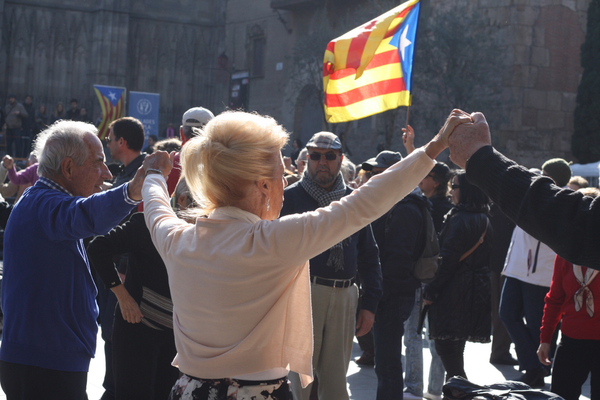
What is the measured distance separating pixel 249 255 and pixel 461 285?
3.74 meters

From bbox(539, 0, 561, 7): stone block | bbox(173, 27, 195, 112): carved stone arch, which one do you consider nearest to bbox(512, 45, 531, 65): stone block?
bbox(539, 0, 561, 7): stone block

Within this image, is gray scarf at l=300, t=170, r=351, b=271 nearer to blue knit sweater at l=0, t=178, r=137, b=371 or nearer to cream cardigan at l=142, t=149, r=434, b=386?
blue knit sweater at l=0, t=178, r=137, b=371

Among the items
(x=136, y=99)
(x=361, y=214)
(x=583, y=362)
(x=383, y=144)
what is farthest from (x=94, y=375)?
(x=383, y=144)

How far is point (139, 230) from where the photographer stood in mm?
4016

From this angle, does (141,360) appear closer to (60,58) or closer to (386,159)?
(386,159)

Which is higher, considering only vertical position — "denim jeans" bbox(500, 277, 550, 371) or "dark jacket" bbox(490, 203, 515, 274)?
"dark jacket" bbox(490, 203, 515, 274)

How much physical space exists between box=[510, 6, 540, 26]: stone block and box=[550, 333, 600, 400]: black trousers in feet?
62.5

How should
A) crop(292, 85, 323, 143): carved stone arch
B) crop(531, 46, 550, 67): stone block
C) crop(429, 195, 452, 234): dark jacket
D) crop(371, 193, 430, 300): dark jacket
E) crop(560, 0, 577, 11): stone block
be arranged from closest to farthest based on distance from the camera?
crop(371, 193, 430, 300): dark jacket < crop(429, 195, 452, 234): dark jacket < crop(531, 46, 550, 67): stone block < crop(560, 0, 577, 11): stone block < crop(292, 85, 323, 143): carved stone arch

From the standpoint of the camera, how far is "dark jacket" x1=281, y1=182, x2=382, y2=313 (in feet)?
14.7

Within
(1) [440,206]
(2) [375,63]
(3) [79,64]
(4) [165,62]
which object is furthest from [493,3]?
(3) [79,64]

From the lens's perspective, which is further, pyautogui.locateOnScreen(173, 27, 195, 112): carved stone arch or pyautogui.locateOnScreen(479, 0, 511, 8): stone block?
pyautogui.locateOnScreen(173, 27, 195, 112): carved stone arch

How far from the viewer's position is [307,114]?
30.1 m

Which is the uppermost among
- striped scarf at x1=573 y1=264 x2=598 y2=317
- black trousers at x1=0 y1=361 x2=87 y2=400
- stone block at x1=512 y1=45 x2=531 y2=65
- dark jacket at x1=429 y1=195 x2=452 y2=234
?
stone block at x1=512 y1=45 x2=531 y2=65

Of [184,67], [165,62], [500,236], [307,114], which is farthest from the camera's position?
[184,67]
